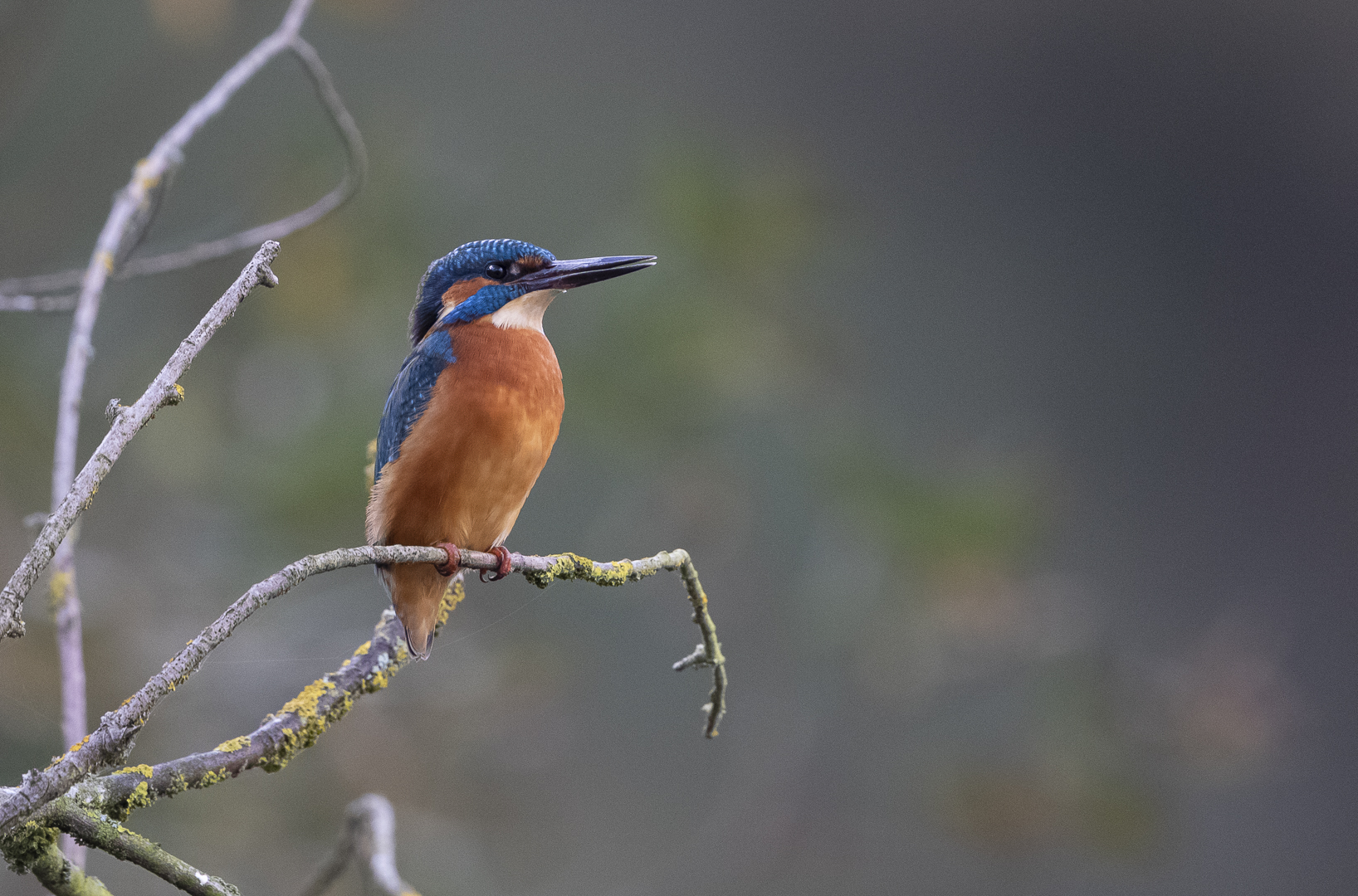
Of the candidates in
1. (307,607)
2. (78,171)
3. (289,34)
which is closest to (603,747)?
(307,607)

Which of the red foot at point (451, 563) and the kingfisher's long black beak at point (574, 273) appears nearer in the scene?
the red foot at point (451, 563)

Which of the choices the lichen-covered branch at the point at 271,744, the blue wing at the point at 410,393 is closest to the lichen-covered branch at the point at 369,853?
the lichen-covered branch at the point at 271,744

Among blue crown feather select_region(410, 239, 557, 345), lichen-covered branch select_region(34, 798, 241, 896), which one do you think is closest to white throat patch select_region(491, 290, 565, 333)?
blue crown feather select_region(410, 239, 557, 345)

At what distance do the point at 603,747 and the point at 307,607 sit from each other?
3031mm

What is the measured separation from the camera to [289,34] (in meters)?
1.91

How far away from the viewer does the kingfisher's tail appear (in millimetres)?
1599

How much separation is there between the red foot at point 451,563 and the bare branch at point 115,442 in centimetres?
63

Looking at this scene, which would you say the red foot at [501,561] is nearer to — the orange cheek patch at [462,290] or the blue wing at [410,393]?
the blue wing at [410,393]

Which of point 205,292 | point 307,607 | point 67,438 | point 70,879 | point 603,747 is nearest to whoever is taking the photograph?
point 70,879

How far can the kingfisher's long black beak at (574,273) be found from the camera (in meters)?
1.97

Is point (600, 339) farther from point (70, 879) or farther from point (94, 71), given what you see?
point (70, 879)

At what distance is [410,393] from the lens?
185 centimetres

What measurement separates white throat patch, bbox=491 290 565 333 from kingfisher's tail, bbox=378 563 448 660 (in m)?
0.50

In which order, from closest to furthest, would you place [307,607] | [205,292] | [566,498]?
1. [307,607]
2. [205,292]
3. [566,498]
